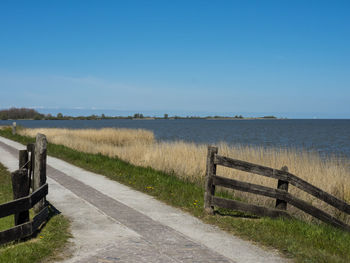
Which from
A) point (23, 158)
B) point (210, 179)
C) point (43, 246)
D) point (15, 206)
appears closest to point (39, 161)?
point (23, 158)

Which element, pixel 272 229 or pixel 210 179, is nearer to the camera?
pixel 272 229

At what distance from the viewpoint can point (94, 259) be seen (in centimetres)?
512

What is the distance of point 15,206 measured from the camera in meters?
5.83

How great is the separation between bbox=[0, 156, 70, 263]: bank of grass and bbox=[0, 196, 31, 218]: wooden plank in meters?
0.57

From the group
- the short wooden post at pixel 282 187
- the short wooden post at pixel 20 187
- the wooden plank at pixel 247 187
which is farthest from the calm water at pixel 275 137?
the short wooden post at pixel 20 187

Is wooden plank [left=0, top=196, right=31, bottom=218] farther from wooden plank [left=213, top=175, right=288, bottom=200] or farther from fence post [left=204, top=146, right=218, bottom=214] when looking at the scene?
wooden plank [left=213, top=175, right=288, bottom=200]

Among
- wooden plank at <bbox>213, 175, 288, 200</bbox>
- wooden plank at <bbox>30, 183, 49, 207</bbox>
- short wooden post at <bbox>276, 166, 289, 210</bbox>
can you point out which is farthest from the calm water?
wooden plank at <bbox>30, 183, 49, 207</bbox>

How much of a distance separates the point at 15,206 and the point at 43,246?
852 millimetres

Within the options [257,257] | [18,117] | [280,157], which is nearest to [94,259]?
[257,257]

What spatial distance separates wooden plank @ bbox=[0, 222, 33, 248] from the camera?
223 inches

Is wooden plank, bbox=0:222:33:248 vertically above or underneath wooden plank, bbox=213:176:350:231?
underneath

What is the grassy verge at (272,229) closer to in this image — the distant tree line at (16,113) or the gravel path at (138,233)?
the gravel path at (138,233)

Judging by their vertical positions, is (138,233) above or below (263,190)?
below

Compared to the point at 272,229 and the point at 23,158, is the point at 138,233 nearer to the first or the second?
the point at 272,229
